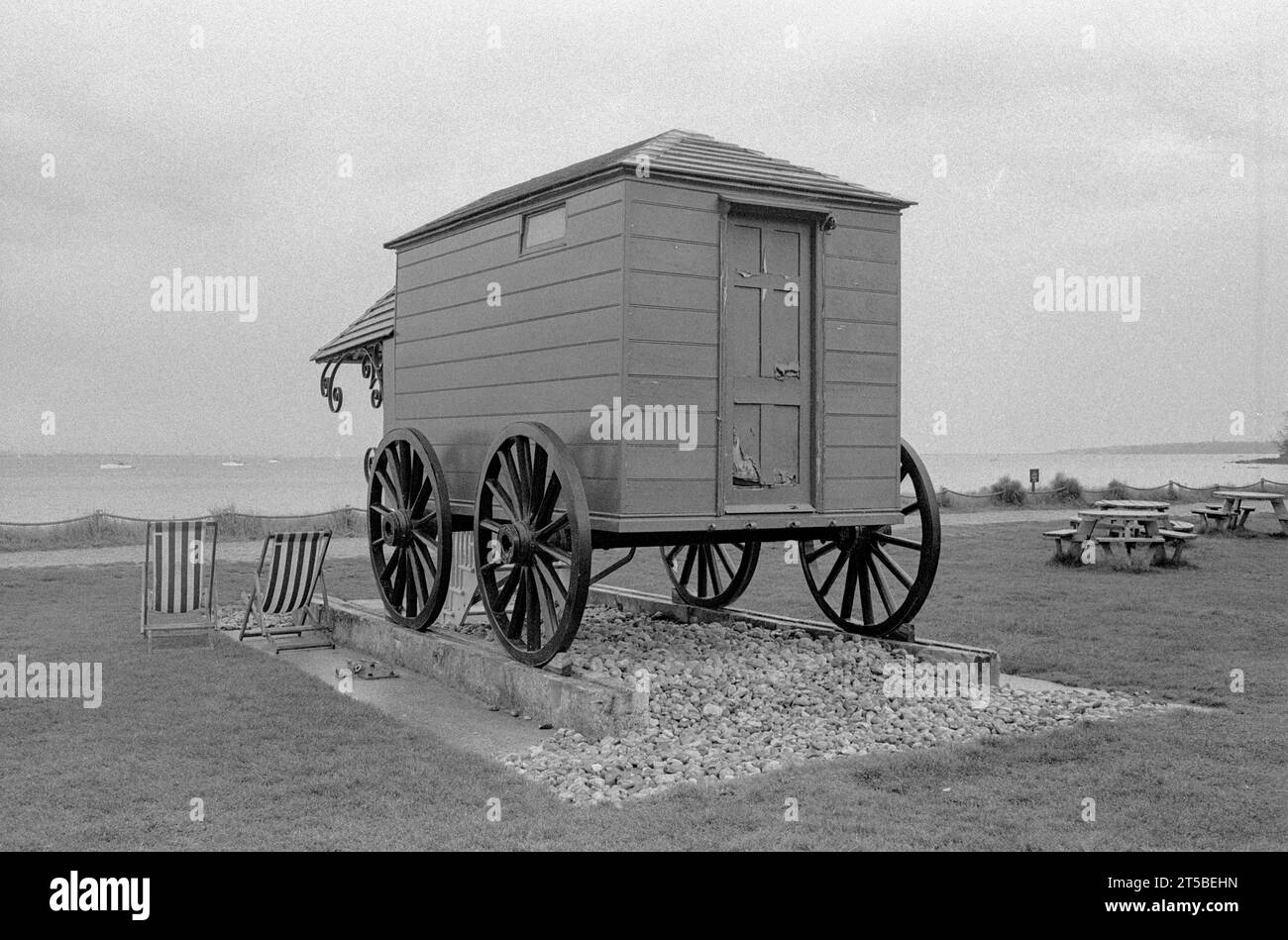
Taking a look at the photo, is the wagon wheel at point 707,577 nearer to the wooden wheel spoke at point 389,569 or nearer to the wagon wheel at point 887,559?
the wagon wheel at point 887,559

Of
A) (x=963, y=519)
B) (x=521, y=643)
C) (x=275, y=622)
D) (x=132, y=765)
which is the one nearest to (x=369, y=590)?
(x=275, y=622)

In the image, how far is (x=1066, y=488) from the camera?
30281 millimetres

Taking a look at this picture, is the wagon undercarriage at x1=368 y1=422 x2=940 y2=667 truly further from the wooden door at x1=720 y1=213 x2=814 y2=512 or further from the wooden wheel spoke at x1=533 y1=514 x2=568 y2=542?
the wooden door at x1=720 y1=213 x2=814 y2=512

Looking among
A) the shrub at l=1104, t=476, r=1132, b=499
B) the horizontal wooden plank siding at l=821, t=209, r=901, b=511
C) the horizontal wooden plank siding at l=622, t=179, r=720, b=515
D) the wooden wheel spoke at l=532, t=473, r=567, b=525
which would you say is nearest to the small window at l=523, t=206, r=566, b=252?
the horizontal wooden plank siding at l=622, t=179, r=720, b=515

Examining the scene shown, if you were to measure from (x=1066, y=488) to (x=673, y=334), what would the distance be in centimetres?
2555

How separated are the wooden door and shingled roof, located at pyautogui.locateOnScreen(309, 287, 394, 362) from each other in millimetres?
4516

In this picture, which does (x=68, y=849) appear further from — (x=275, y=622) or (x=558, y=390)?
(x=275, y=622)

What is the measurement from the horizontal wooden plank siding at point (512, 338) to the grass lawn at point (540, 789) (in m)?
2.24

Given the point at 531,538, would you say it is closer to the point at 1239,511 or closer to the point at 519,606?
the point at 519,606

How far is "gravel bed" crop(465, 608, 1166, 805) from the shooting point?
19.6 feet

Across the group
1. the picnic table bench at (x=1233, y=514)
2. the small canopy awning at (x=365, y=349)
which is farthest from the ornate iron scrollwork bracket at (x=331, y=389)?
the picnic table bench at (x=1233, y=514)

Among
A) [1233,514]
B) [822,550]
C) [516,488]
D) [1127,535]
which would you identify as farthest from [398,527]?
[1233,514]

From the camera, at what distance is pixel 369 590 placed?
14.0m
